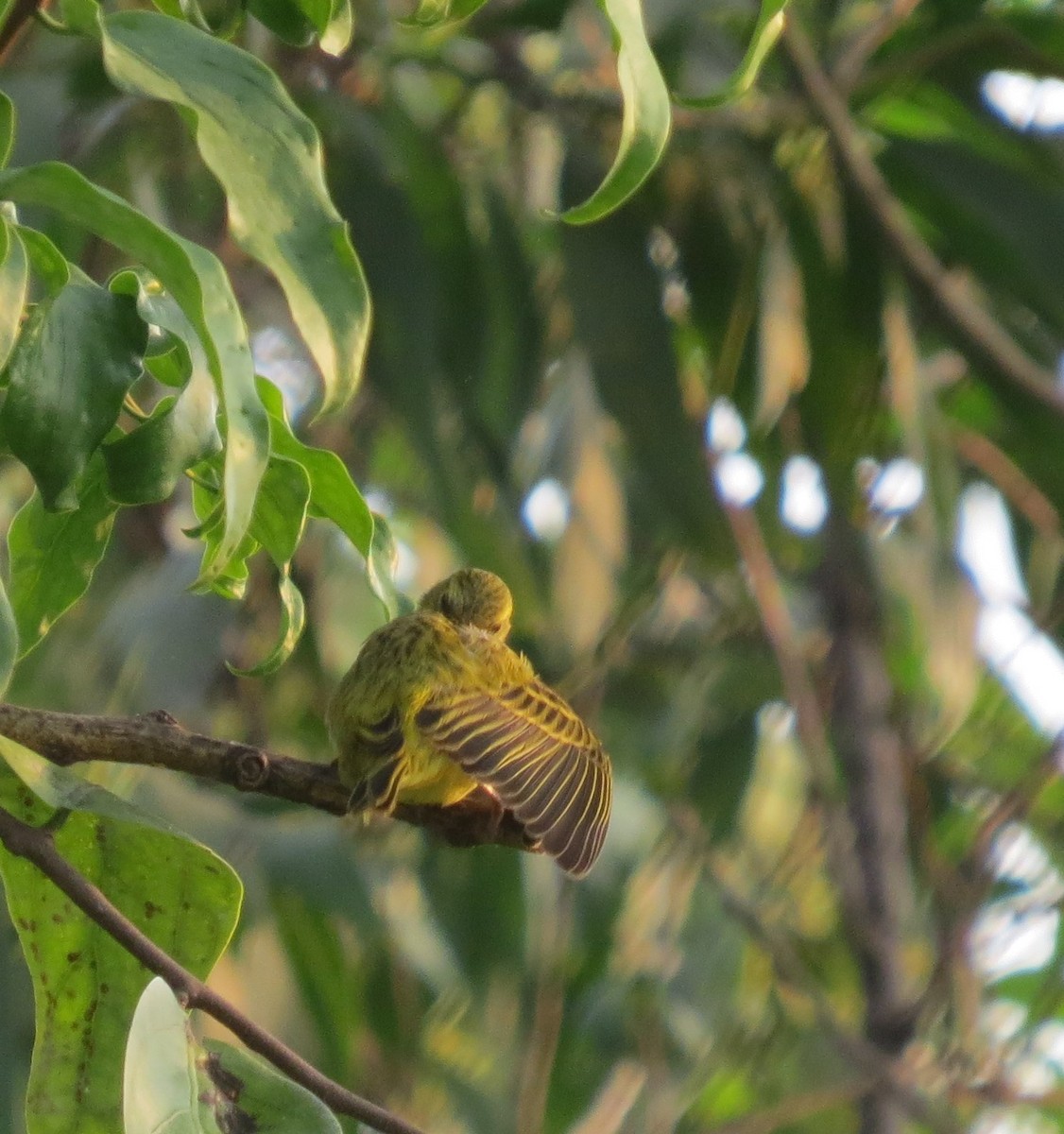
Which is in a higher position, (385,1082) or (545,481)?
(545,481)

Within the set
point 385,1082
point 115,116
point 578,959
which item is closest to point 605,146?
point 115,116

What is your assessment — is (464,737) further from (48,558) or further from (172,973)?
(172,973)

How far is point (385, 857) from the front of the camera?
141 inches

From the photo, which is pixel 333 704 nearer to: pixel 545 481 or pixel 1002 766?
pixel 545 481

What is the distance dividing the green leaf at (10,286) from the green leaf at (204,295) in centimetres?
3

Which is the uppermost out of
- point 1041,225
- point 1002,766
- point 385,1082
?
point 1041,225

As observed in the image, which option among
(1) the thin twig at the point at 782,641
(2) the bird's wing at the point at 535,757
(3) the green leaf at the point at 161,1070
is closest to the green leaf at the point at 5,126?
(3) the green leaf at the point at 161,1070

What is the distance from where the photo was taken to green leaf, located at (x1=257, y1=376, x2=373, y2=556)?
135cm

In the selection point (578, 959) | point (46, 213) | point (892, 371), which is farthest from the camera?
point (578, 959)

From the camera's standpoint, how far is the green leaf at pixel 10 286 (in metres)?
1.10

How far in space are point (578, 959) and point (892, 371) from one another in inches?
52.6

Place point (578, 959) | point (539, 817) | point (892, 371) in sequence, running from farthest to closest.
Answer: point (578, 959)
point (892, 371)
point (539, 817)

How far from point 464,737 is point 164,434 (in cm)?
96

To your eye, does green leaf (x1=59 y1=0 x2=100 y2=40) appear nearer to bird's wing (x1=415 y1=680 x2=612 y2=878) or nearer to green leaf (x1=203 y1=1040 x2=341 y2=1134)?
green leaf (x1=203 y1=1040 x2=341 y2=1134)
